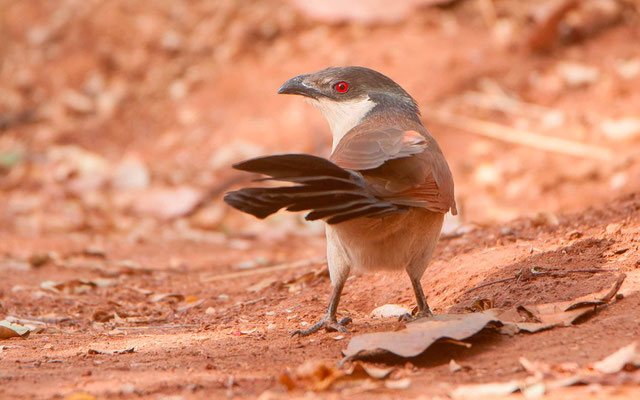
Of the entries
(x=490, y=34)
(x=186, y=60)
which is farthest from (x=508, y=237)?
(x=186, y=60)

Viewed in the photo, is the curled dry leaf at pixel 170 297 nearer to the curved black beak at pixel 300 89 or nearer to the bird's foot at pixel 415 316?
the curved black beak at pixel 300 89

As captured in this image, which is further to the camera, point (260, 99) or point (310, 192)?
point (260, 99)

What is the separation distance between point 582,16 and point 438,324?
8.92m

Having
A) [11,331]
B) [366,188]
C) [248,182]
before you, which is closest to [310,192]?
[366,188]

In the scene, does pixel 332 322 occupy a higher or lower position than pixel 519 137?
lower

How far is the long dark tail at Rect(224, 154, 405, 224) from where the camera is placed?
122 inches

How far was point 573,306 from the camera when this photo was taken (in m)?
3.37

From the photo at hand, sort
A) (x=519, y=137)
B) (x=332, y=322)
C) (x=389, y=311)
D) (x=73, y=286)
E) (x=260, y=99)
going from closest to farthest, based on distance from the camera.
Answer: (x=332, y=322) < (x=389, y=311) < (x=73, y=286) < (x=519, y=137) < (x=260, y=99)

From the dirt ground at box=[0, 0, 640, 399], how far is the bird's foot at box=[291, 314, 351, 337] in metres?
0.05

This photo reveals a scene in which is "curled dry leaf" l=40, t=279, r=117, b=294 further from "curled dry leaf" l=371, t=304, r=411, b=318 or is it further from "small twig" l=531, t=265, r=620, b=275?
"small twig" l=531, t=265, r=620, b=275

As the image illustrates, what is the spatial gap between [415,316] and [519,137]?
5799 mm

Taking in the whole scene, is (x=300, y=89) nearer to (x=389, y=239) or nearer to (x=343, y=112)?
(x=343, y=112)

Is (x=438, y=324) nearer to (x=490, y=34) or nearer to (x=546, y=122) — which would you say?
(x=546, y=122)

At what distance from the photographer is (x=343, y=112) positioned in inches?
180
